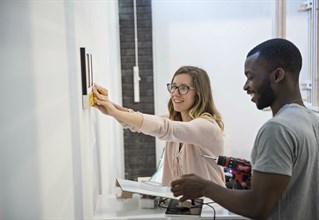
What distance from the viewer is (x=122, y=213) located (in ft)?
5.42

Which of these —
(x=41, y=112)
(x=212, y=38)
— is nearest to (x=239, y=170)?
(x=41, y=112)

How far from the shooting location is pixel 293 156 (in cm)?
114

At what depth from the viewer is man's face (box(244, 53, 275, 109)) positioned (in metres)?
1.25

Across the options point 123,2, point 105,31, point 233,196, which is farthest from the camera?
point 123,2

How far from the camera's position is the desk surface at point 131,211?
1.60 meters

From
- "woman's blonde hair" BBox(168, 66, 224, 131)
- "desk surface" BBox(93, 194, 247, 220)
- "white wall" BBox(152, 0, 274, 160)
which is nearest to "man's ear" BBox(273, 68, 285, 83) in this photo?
"desk surface" BBox(93, 194, 247, 220)

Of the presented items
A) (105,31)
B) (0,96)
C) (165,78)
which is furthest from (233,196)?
(165,78)

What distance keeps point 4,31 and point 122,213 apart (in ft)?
A: 3.06

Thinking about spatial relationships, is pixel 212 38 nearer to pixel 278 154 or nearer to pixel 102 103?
pixel 102 103

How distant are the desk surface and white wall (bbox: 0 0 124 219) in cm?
14

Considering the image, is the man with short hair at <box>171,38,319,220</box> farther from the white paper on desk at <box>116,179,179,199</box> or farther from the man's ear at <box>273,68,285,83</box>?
the white paper on desk at <box>116,179,179,199</box>

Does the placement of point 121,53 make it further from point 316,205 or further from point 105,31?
point 316,205

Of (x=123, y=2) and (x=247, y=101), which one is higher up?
(x=123, y=2)

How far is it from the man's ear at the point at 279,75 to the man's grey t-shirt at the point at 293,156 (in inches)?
3.5
